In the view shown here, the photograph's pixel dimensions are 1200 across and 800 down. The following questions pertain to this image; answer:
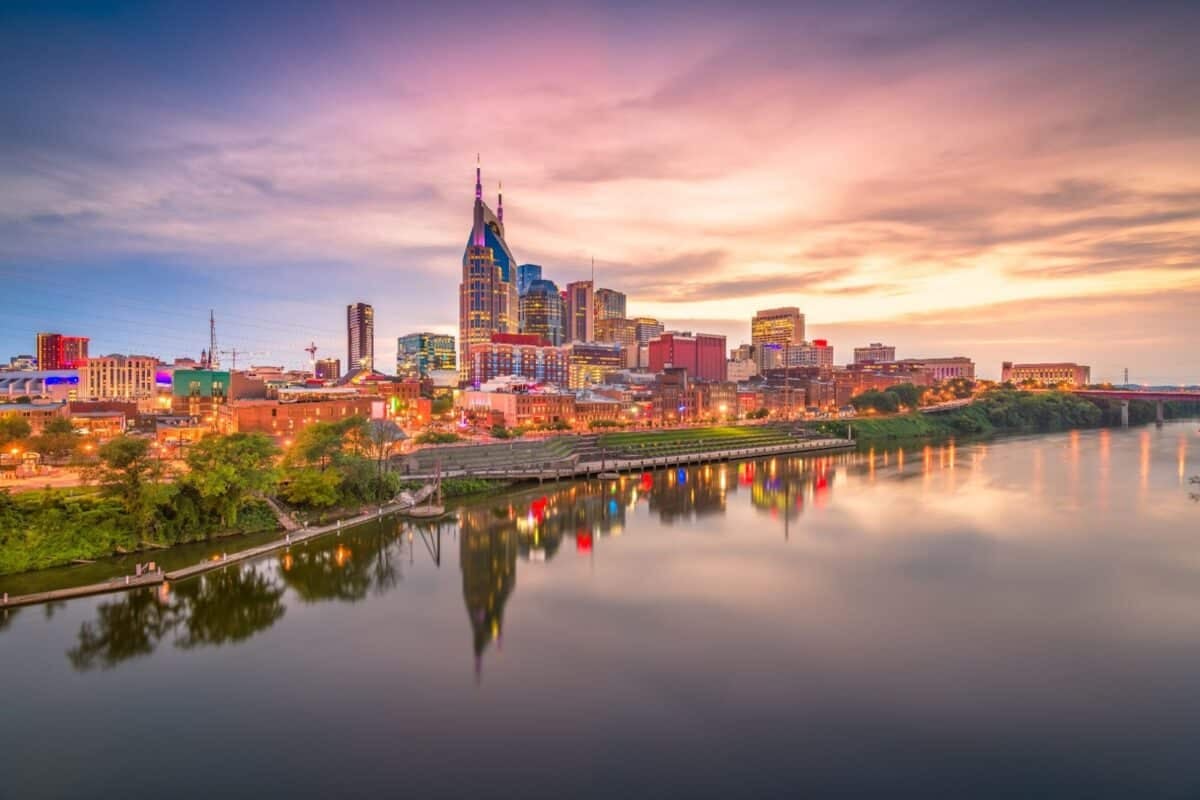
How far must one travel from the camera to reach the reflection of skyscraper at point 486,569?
22.7 m

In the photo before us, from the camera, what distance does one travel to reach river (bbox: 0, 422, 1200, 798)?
14383mm

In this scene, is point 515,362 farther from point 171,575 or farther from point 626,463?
point 171,575

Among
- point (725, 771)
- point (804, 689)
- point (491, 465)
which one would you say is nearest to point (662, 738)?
point (725, 771)

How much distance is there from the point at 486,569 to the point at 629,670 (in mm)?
11900

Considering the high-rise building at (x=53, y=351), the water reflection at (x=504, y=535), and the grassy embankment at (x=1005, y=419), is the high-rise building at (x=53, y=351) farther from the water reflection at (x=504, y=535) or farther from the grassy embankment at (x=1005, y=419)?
the grassy embankment at (x=1005, y=419)

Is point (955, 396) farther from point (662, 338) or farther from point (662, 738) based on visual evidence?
point (662, 738)

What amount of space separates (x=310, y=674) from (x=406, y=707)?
12.6 feet

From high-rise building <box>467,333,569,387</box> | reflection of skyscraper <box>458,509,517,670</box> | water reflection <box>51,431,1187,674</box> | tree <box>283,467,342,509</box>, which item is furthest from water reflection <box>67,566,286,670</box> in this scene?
high-rise building <box>467,333,569,387</box>

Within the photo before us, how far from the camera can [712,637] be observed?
843 inches

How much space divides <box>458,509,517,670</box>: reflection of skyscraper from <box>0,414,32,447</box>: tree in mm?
30641

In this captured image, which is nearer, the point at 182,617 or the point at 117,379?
the point at 182,617

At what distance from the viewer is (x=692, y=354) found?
168 metres

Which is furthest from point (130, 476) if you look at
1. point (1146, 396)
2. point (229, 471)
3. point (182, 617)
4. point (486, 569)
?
point (1146, 396)

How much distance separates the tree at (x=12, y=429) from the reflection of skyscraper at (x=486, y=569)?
30.6 meters
